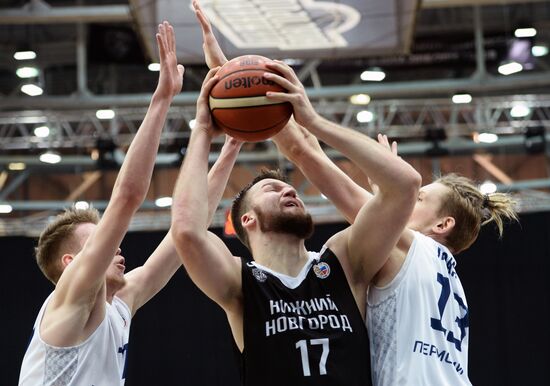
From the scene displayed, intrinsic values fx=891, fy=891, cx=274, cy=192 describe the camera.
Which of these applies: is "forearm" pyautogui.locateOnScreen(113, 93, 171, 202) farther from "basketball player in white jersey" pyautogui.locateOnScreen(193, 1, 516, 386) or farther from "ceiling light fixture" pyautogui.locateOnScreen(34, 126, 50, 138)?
"ceiling light fixture" pyautogui.locateOnScreen(34, 126, 50, 138)

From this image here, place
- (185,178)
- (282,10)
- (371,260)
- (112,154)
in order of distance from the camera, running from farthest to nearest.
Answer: (112,154), (282,10), (371,260), (185,178)

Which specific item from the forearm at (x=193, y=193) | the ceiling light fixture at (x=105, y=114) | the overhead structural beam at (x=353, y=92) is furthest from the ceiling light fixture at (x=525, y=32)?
the forearm at (x=193, y=193)

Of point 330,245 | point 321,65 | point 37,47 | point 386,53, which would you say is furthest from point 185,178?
point 37,47

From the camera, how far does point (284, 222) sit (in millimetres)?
3312

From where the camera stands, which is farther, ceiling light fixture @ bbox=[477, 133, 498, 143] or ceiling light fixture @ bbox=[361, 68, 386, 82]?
ceiling light fixture @ bbox=[361, 68, 386, 82]

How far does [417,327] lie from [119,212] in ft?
3.82

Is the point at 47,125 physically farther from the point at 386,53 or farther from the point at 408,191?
the point at 408,191

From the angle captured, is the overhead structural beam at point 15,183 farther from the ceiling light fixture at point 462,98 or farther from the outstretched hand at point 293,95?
the outstretched hand at point 293,95

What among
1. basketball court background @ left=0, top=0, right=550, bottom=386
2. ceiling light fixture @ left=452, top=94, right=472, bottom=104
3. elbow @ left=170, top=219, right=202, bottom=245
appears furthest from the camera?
ceiling light fixture @ left=452, top=94, right=472, bottom=104

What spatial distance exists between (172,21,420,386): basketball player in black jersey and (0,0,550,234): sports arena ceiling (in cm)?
689

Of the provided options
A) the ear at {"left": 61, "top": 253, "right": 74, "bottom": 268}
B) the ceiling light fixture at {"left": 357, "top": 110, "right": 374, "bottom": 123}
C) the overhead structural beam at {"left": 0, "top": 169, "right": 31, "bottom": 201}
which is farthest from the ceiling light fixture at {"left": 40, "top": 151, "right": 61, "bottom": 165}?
the ear at {"left": 61, "top": 253, "right": 74, "bottom": 268}

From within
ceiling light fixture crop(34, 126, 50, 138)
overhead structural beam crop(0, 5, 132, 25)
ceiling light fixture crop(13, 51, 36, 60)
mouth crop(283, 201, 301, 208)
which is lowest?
mouth crop(283, 201, 301, 208)

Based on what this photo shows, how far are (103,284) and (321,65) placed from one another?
10965 millimetres

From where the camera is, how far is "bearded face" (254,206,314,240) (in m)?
3.30
